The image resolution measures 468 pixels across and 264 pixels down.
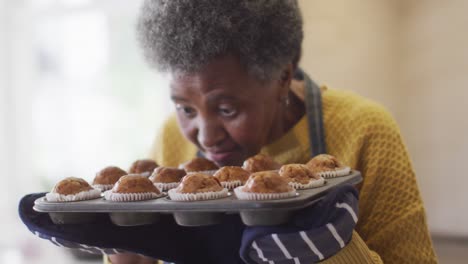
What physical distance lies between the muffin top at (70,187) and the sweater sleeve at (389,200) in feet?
1.90

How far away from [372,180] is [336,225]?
43 centimetres

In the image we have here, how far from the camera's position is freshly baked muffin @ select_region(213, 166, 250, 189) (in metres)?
1.00

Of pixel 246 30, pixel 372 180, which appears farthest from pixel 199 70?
pixel 372 180

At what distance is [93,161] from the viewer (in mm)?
3143

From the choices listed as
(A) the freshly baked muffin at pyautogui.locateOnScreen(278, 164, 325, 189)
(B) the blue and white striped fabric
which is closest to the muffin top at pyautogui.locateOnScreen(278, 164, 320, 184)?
(A) the freshly baked muffin at pyautogui.locateOnScreen(278, 164, 325, 189)

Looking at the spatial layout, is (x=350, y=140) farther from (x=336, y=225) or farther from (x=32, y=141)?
(x=32, y=141)

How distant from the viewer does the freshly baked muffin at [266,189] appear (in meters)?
0.82

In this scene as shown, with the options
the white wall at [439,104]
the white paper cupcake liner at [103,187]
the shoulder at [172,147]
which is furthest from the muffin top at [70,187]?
the white wall at [439,104]

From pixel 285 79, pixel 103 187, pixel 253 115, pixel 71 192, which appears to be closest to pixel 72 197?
pixel 71 192

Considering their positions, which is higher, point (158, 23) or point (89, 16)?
point (158, 23)

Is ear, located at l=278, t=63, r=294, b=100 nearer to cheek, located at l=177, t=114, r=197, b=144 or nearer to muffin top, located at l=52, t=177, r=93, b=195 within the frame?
cheek, located at l=177, t=114, r=197, b=144

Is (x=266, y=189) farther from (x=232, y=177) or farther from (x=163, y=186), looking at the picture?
(x=163, y=186)

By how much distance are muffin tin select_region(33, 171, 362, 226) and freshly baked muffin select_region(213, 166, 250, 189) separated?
0.19ft

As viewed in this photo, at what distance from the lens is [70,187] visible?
962mm
